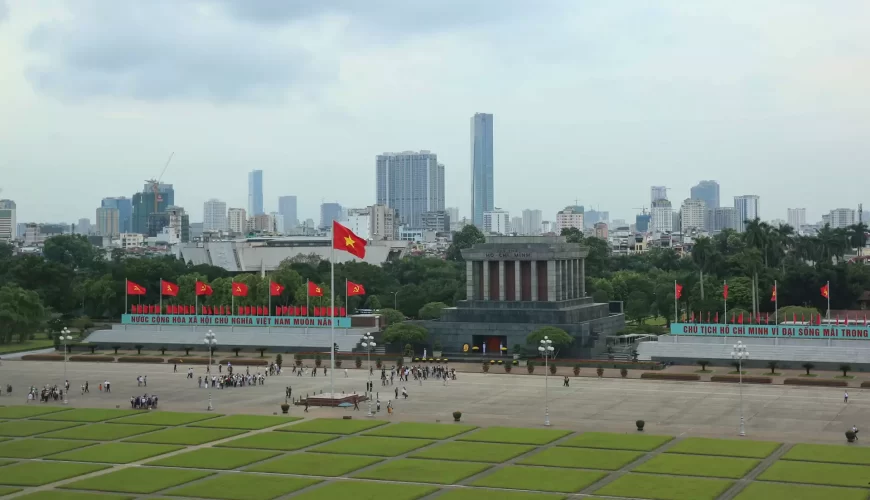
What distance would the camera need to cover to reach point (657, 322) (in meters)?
173

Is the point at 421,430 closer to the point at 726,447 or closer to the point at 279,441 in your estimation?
the point at 279,441

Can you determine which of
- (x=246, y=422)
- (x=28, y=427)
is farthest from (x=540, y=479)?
(x=28, y=427)

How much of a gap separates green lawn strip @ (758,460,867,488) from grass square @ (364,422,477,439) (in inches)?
855

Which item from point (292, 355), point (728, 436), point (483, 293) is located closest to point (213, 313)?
point (292, 355)

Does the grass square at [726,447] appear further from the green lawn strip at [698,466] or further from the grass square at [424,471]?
the grass square at [424,471]

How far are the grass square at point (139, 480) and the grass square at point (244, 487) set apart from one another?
1221 millimetres

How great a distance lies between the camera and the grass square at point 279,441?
2739 inches

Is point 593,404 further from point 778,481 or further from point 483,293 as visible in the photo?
point 483,293

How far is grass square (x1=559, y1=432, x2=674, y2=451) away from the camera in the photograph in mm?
68312

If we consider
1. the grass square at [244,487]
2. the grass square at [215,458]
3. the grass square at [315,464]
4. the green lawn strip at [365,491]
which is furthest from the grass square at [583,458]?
the grass square at [215,458]

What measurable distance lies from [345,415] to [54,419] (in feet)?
70.2

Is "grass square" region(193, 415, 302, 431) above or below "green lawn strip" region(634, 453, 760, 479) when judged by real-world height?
above

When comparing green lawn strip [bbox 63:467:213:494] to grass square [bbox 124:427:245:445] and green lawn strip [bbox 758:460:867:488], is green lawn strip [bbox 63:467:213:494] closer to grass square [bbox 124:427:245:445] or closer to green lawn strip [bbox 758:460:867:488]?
grass square [bbox 124:427:245:445]

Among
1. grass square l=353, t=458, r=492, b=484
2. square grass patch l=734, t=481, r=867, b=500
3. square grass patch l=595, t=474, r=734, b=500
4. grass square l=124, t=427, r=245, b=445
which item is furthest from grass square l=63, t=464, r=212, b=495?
square grass patch l=734, t=481, r=867, b=500
